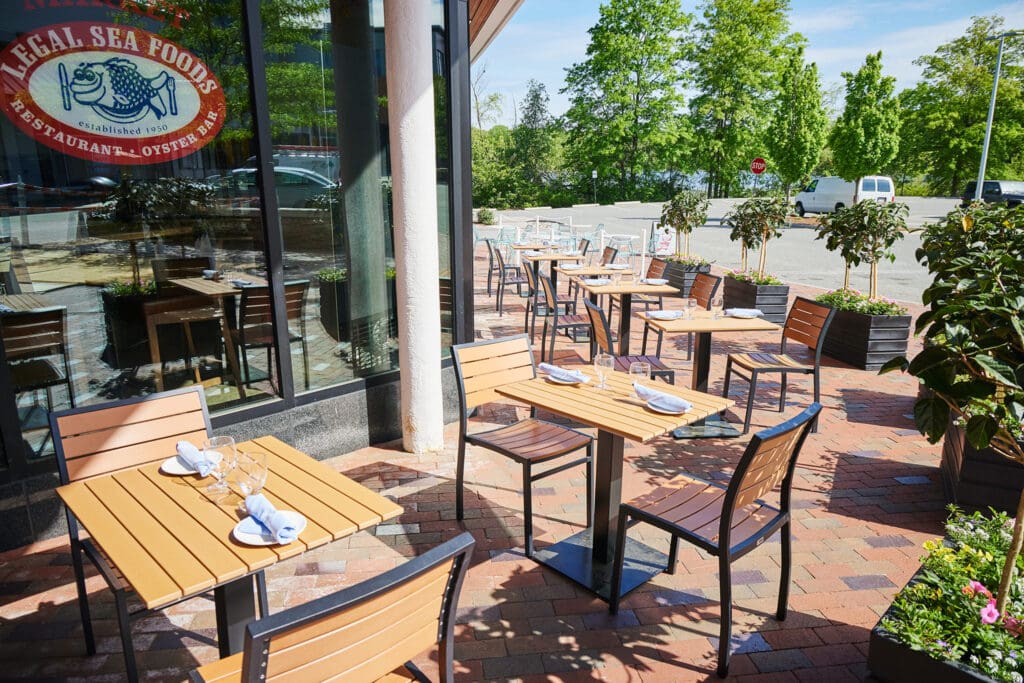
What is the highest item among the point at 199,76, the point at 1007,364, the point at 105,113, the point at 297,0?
the point at 297,0

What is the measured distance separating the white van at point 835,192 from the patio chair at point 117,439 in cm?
2630

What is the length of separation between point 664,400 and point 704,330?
5.94ft

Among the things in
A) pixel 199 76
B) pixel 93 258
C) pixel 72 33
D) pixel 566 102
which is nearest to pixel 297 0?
pixel 199 76

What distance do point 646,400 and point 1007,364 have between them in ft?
4.85

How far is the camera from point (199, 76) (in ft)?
12.6

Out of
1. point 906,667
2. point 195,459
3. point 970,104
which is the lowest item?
point 906,667

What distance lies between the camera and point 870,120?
82.8 ft

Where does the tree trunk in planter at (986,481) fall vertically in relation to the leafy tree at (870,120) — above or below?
below

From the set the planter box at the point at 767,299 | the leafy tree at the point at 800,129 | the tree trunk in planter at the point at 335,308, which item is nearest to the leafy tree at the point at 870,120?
the leafy tree at the point at 800,129

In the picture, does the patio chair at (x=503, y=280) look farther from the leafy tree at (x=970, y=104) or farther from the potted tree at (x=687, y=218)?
the leafy tree at (x=970, y=104)

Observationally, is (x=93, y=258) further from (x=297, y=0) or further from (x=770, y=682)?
(x=770, y=682)

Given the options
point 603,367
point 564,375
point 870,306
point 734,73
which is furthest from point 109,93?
point 734,73

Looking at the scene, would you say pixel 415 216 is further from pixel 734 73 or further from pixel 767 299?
pixel 734 73

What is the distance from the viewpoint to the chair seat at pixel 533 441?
10.7 feet
